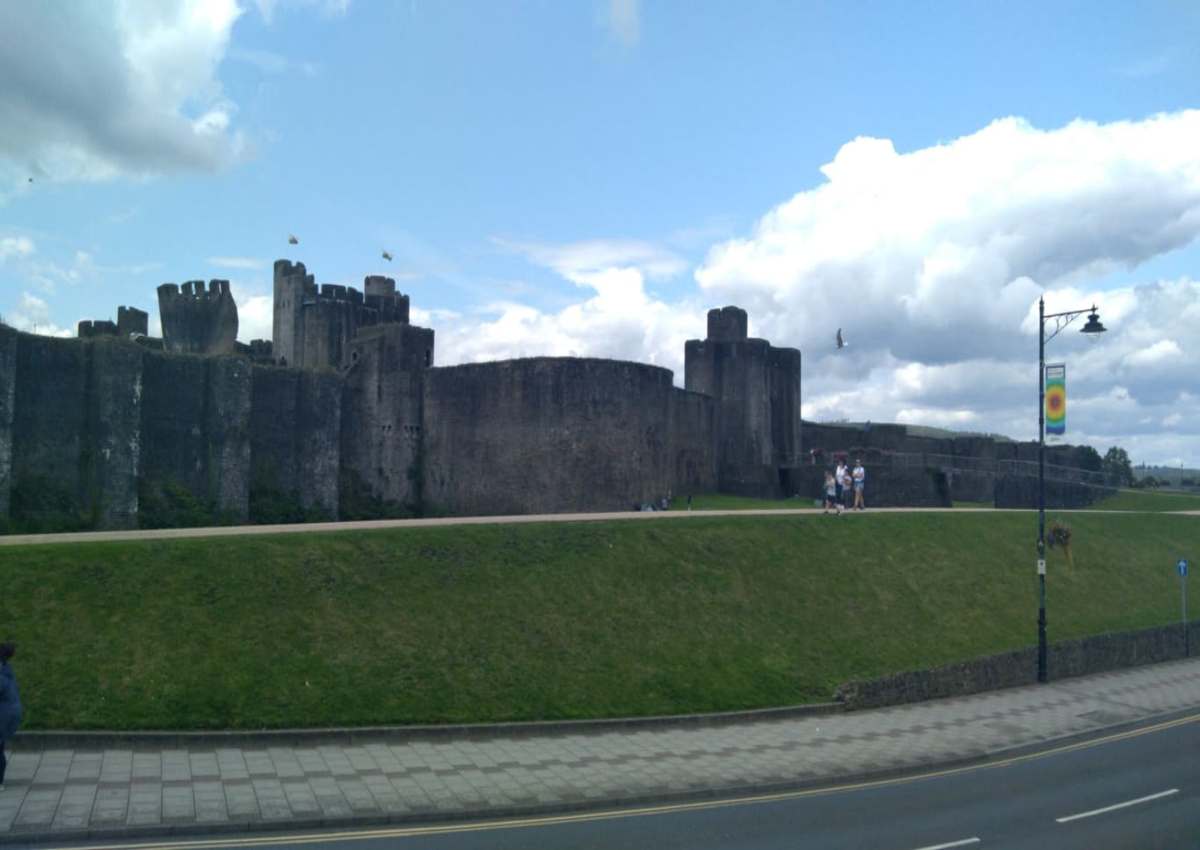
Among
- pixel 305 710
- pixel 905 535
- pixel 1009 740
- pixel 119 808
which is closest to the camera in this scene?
pixel 119 808

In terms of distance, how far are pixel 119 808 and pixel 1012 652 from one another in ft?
66.0

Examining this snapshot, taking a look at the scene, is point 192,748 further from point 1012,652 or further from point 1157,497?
point 1157,497

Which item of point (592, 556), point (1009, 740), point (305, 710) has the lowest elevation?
point (1009, 740)

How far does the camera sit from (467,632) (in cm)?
1934

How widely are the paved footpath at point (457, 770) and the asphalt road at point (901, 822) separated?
416 millimetres

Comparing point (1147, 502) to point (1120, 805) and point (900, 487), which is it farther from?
point (1120, 805)

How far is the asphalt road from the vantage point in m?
11.6

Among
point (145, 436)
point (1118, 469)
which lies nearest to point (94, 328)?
point (145, 436)

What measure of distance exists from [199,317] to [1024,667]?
118 feet

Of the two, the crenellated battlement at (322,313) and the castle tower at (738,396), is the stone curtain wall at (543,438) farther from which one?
the crenellated battlement at (322,313)

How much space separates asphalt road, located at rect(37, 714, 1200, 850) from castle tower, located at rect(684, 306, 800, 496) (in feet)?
105

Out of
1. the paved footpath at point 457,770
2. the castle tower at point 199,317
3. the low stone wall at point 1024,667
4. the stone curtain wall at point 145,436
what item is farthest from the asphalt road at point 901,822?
the castle tower at point 199,317

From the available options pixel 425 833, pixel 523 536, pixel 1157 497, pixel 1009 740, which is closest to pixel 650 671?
pixel 523 536

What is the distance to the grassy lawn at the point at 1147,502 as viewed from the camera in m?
54.2
